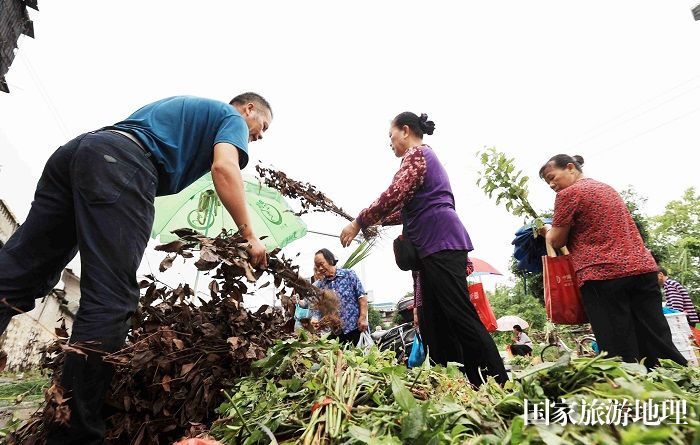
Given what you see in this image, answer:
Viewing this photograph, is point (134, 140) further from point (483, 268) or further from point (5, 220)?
point (5, 220)

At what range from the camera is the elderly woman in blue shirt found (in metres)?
4.29

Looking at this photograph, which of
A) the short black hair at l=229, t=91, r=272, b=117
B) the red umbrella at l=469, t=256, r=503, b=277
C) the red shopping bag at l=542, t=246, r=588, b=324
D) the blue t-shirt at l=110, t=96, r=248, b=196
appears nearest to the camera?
the blue t-shirt at l=110, t=96, r=248, b=196

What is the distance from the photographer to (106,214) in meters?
1.42

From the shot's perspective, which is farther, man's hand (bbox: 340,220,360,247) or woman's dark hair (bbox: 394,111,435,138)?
woman's dark hair (bbox: 394,111,435,138)

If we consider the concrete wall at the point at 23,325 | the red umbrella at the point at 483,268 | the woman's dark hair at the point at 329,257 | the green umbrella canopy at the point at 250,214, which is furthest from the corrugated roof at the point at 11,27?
the red umbrella at the point at 483,268

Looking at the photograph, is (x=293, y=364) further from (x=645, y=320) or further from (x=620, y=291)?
(x=645, y=320)

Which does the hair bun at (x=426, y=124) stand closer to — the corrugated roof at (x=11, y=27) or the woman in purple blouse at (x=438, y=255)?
the woman in purple blouse at (x=438, y=255)

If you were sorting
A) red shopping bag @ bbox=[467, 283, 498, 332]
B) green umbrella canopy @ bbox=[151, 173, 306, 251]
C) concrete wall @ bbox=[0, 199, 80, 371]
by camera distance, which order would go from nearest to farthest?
red shopping bag @ bbox=[467, 283, 498, 332], green umbrella canopy @ bbox=[151, 173, 306, 251], concrete wall @ bbox=[0, 199, 80, 371]

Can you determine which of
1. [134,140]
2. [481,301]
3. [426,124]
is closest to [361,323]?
[481,301]

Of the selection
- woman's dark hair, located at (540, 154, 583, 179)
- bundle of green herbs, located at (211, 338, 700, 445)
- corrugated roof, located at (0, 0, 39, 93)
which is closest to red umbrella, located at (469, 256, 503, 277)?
woman's dark hair, located at (540, 154, 583, 179)

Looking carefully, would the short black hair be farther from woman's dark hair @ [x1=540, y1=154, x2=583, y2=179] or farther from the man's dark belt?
woman's dark hair @ [x1=540, y1=154, x2=583, y2=179]

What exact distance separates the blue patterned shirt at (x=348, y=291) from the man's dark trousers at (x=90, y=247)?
295cm

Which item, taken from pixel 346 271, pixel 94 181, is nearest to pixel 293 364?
pixel 94 181

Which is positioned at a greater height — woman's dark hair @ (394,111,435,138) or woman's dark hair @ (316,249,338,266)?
woman's dark hair @ (394,111,435,138)
